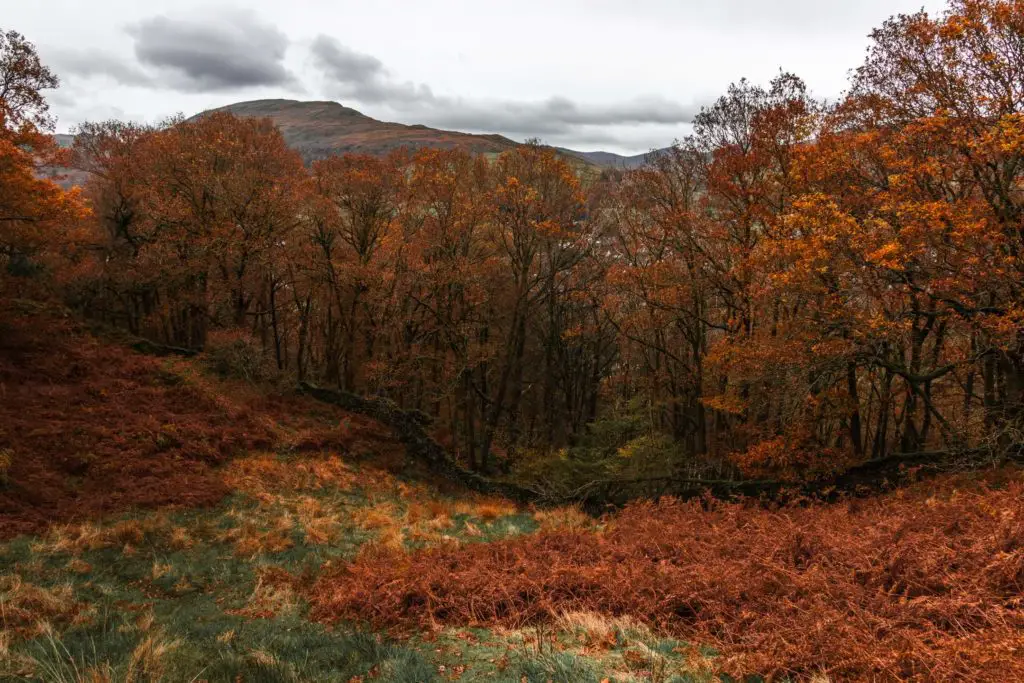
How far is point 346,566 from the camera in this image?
8.88 meters

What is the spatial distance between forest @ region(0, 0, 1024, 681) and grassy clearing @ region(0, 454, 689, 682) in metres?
0.24

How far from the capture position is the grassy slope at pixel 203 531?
484 centimetres

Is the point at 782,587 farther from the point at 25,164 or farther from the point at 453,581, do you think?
the point at 25,164

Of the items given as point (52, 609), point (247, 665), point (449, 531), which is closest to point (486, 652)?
point (247, 665)

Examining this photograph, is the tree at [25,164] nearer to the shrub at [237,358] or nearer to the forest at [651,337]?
the forest at [651,337]

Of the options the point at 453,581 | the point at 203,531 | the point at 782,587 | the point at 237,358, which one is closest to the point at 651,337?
the point at 237,358

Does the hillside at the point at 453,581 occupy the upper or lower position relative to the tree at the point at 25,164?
lower

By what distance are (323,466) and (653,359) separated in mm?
24293

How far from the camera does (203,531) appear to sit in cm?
1126

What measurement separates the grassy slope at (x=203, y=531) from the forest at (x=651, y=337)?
214 millimetres

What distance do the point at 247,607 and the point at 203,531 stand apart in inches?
183

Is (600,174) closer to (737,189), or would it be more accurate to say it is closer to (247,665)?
(737,189)

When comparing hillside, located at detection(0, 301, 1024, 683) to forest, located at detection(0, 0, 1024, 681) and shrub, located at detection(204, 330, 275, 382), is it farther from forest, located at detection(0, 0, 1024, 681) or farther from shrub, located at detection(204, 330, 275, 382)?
shrub, located at detection(204, 330, 275, 382)

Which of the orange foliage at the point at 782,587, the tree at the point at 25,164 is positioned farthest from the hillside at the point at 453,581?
the tree at the point at 25,164
